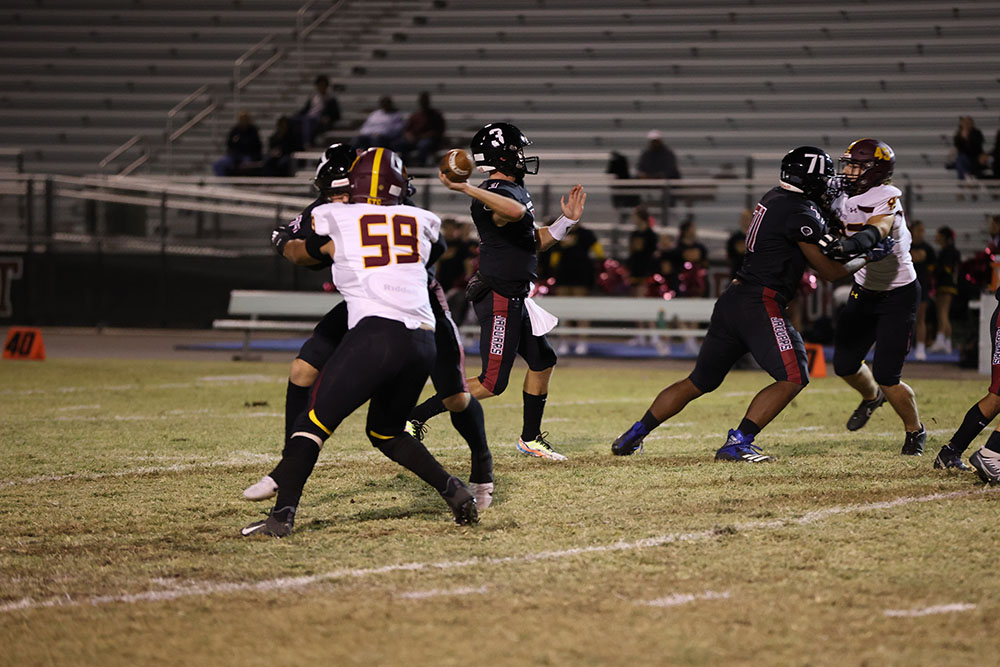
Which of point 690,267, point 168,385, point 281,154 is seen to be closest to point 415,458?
point 168,385

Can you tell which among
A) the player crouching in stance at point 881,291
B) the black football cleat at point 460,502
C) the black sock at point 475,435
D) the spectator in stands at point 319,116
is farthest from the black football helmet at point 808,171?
the spectator in stands at point 319,116

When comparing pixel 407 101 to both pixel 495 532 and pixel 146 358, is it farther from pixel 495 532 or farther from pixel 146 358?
pixel 495 532

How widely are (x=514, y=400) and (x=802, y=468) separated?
438cm

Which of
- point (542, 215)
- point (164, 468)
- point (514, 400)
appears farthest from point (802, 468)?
point (542, 215)

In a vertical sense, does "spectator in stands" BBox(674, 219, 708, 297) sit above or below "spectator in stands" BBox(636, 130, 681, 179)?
below

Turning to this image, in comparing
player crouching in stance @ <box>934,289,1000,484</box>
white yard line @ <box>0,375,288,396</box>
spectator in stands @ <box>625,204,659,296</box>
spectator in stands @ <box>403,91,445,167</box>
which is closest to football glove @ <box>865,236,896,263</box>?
player crouching in stance @ <box>934,289,1000,484</box>

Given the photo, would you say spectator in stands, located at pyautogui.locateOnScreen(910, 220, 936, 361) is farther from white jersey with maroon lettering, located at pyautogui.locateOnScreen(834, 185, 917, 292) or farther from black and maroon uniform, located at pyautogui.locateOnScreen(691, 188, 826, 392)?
black and maroon uniform, located at pyautogui.locateOnScreen(691, 188, 826, 392)

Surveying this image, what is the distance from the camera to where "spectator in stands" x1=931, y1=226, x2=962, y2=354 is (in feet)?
54.4

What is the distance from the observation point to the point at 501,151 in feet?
24.1

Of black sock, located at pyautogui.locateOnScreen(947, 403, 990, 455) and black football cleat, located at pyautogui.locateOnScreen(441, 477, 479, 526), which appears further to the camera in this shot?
black sock, located at pyautogui.locateOnScreen(947, 403, 990, 455)

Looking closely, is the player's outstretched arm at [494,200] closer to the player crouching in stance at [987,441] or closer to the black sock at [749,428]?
the black sock at [749,428]

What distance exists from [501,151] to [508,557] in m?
2.96

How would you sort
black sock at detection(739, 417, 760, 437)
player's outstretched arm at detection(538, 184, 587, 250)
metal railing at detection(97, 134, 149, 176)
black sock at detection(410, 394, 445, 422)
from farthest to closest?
metal railing at detection(97, 134, 149, 176), black sock at detection(410, 394, 445, 422), black sock at detection(739, 417, 760, 437), player's outstretched arm at detection(538, 184, 587, 250)

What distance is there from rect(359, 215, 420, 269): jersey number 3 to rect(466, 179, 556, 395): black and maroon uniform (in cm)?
197
